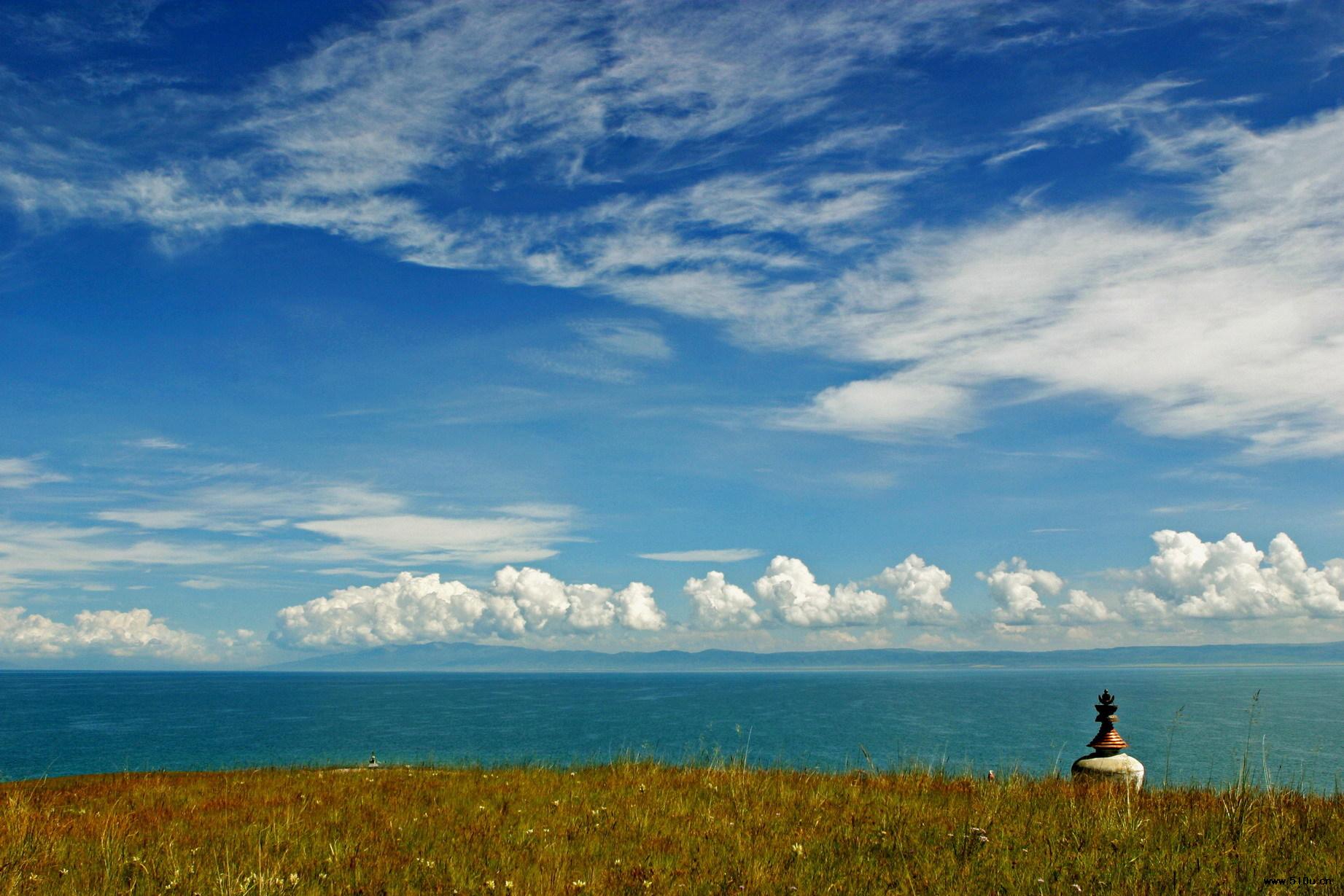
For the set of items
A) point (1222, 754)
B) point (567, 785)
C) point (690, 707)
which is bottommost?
point (690, 707)

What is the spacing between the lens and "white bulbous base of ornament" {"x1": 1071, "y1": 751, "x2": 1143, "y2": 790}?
13.5 meters

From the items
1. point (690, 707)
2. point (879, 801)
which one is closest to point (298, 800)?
point (879, 801)

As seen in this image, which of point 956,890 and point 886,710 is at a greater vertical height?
point 956,890

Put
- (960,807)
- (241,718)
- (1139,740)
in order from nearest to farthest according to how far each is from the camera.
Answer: (960,807)
(1139,740)
(241,718)

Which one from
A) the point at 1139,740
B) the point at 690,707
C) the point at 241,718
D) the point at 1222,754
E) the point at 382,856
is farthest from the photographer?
the point at 690,707

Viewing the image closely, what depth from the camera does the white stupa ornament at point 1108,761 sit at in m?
13.6

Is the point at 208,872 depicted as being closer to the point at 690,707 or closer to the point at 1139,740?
the point at 1139,740

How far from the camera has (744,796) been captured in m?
12.8

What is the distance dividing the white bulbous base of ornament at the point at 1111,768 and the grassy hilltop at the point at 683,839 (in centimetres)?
35

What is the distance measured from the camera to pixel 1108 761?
45.6ft

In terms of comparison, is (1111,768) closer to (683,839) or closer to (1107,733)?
(1107,733)

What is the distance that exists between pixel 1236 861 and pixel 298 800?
42.3 ft

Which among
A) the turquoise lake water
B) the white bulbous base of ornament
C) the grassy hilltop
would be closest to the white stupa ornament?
the white bulbous base of ornament

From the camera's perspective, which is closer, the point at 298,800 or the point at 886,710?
the point at 298,800
